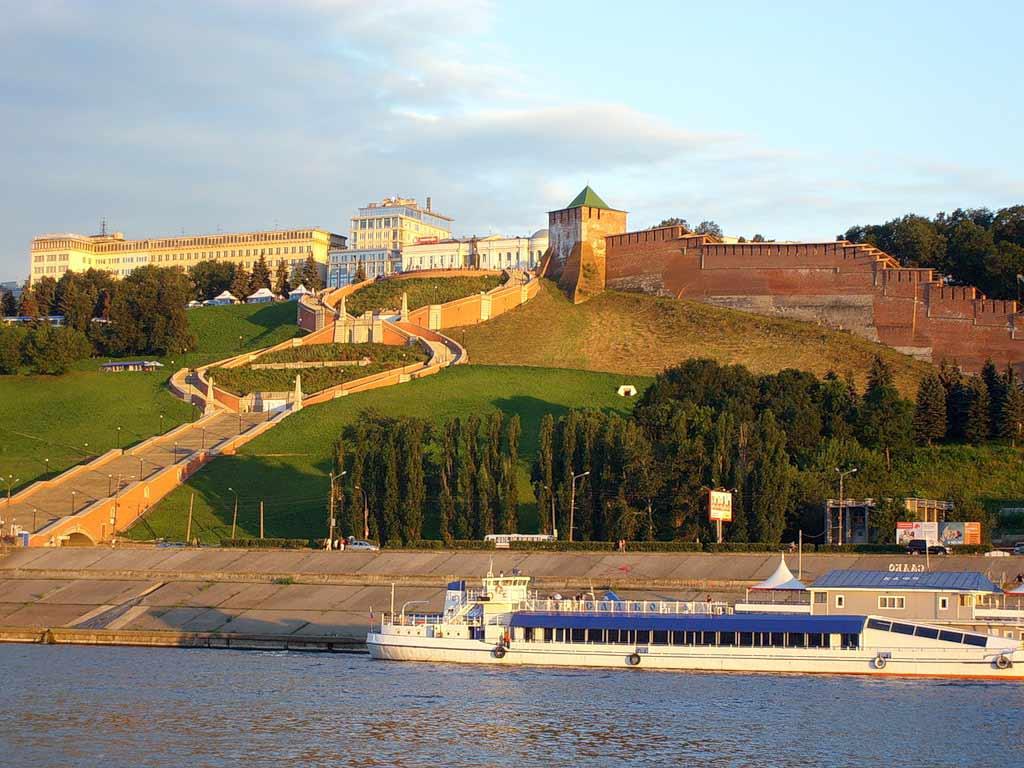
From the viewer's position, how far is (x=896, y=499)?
202ft

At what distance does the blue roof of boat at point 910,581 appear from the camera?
143 ft

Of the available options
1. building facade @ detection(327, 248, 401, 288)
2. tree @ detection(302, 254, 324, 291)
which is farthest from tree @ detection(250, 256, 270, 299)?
building facade @ detection(327, 248, 401, 288)

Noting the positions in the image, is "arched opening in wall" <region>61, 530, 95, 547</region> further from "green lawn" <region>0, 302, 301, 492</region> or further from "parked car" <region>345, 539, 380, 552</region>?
"parked car" <region>345, 539, 380, 552</region>

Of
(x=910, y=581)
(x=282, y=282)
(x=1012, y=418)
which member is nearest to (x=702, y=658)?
Answer: (x=910, y=581)

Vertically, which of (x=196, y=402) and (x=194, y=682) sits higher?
(x=196, y=402)

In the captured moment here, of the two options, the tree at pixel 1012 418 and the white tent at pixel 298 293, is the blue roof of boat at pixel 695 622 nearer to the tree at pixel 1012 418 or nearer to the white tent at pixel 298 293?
the tree at pixel 1012 418

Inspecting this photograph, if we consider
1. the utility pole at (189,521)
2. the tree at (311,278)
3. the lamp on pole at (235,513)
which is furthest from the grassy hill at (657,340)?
the tree at (311,278)

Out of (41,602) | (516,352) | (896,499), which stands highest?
(516,352)

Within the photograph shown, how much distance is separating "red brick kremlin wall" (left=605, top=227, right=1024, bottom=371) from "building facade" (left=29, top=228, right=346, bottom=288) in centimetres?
7497

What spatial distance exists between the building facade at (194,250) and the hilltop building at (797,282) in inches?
2730

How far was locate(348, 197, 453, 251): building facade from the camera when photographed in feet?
598

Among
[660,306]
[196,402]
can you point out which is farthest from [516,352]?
[196,402]

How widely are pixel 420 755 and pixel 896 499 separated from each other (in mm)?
35479

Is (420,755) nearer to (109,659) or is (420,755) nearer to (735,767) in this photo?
(735,767)
